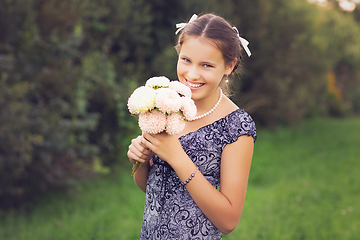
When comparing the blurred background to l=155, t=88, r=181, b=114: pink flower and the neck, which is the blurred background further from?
l=155, t=88, r=181, b=114: pink flower

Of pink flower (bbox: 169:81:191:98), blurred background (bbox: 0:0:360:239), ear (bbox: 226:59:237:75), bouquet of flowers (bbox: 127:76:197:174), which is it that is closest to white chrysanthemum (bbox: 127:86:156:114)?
bouquet of flowers (bbox: 127:76:197:174)

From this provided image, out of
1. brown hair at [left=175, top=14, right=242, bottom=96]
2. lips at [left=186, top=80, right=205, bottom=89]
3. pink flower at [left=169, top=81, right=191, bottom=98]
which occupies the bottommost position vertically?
pink flower at [left=169, top=81, right=191, bottom=98]

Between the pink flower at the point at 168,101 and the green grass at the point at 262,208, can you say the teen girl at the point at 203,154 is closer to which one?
the pink flower at the point at 168,101

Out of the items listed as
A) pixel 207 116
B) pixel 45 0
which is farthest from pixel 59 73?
pixel 207 116

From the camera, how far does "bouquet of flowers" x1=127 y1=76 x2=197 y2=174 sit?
140 centimetres

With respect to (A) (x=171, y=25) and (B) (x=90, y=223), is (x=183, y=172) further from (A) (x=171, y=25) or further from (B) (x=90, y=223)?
(A) (x=171, y=25)

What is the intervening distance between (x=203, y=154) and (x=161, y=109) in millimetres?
411

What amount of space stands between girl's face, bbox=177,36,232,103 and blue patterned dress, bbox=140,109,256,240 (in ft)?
0.65

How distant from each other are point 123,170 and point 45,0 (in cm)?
297

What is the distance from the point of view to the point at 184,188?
1.74m

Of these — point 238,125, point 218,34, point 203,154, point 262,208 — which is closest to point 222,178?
point 203,154

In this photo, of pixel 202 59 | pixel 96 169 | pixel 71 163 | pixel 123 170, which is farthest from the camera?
pixel 123 170

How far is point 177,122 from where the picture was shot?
144 cm

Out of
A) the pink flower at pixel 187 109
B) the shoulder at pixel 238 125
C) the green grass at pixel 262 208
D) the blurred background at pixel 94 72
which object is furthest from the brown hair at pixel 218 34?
the green grass at pixel 262 208
